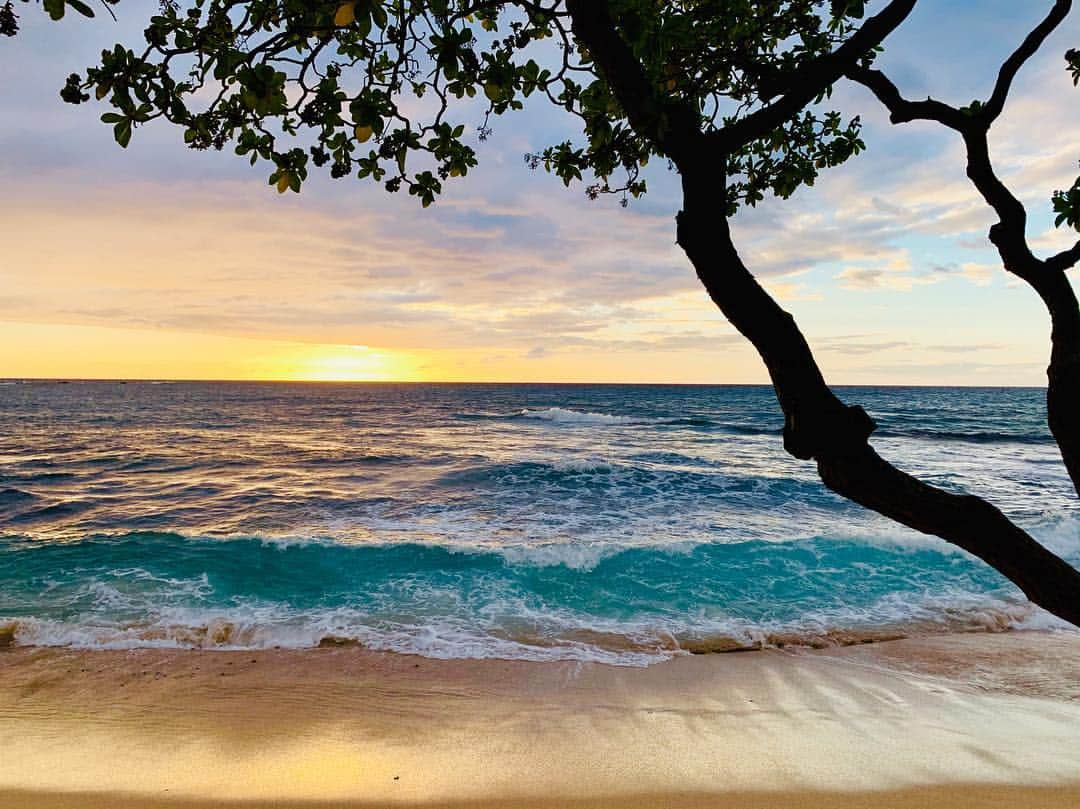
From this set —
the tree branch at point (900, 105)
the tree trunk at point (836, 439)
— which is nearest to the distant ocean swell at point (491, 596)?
the tree trunk at point (836, 439)

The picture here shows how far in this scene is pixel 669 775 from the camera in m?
5.27

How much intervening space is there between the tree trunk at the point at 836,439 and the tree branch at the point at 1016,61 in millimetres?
1517

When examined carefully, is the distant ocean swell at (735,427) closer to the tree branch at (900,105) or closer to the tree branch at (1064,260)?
the tree branch at (900,105)

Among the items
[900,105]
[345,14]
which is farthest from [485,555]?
[345,14]

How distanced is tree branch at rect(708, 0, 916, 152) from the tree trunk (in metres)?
0.21

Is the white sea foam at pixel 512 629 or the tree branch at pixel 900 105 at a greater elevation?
the tree branch at pixel 900 105

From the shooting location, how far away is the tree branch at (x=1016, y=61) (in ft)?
8.41

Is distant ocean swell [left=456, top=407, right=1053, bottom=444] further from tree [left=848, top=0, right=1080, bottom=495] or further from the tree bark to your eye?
the tree bark

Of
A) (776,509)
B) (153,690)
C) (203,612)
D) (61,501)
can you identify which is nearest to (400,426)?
(61,501)

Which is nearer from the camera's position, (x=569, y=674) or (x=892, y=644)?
(x=569, y=674)

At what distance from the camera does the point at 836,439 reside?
209cm

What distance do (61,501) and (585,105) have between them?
838 inches

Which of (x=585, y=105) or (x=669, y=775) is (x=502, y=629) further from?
(x=585, y=105)

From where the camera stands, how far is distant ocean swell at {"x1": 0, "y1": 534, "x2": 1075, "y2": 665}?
29.4ft
